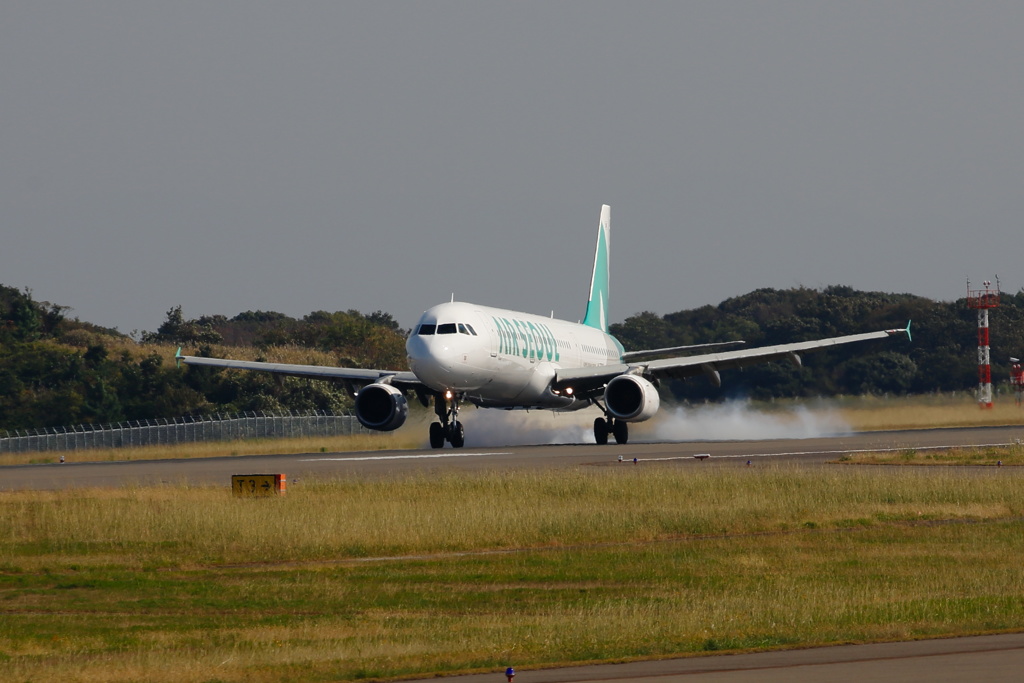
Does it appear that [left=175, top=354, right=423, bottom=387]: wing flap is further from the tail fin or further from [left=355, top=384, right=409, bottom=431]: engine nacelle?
the tail fin

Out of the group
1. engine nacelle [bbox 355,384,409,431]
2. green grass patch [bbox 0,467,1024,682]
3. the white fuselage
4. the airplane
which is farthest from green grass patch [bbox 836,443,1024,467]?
engine nacelle [bbox 355,384,409,431]

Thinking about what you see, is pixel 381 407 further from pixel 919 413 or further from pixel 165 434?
pixel 919 413

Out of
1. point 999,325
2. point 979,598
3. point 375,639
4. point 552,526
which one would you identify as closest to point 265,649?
point 375,639

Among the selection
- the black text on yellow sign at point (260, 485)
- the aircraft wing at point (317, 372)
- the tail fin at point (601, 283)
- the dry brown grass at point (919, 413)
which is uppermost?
the tail fin at point (601, 283)

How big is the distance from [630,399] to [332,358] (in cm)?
4759

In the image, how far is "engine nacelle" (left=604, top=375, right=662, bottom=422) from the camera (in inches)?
1720

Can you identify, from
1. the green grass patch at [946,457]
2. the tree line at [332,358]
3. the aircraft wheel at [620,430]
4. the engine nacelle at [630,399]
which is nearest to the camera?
the green grass patch at [946,457]

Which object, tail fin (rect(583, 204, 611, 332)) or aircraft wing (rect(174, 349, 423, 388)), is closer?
aircraft wing (rect(174, 349, 423, 388))

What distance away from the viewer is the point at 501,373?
4331 cm

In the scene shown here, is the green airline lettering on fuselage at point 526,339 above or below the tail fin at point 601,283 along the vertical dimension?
below

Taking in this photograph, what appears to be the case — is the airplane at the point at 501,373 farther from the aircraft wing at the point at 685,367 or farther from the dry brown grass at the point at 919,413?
the dry brown grass at the point at 919,413

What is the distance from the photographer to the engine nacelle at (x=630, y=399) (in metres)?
43.7

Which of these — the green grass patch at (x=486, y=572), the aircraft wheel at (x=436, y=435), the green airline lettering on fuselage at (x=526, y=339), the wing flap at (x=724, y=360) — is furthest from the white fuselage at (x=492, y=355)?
the green grass patch at (x=486, y=572)

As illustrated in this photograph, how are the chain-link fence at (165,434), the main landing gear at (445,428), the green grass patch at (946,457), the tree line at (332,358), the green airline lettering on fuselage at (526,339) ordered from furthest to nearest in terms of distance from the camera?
the tree line at (332,358), the chain-link fence at (165,434), the main landing gear at (445,428), the green airline lettering on fuselage at (526,339), the green grass patch at (946,457)
